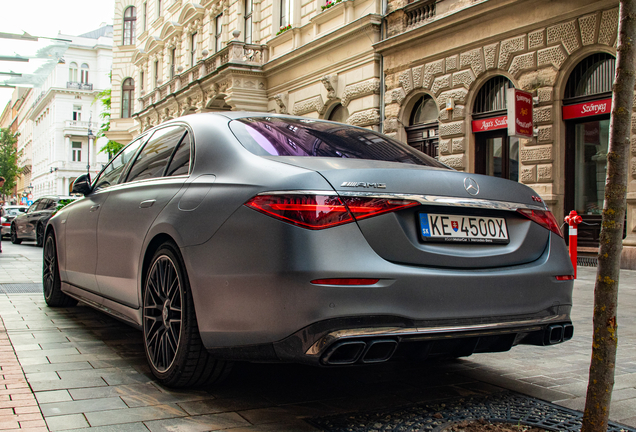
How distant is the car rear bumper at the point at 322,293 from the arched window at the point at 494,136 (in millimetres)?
11218

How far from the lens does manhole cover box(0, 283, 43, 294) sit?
7.28m

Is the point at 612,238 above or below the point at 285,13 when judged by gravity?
below

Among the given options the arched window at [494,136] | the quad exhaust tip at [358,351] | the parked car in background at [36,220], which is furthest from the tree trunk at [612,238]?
the parked car in background at [36,220]

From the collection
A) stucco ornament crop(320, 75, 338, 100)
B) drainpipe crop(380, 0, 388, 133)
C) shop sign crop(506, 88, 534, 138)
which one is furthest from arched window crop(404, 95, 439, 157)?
shop sign crop(506, 88, 534, 138)

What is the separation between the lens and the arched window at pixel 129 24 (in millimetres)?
41656

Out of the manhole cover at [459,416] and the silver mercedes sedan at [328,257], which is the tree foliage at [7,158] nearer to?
the silver mercedes sedan at [328,257]

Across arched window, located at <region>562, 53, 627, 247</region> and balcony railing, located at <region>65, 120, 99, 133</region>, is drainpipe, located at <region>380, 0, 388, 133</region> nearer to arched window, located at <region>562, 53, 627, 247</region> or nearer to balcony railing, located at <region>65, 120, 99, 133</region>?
arched window, located at <region>562, 53, 627, 247</region>

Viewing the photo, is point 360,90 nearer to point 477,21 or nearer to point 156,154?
point 477,21

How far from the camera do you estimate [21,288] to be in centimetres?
766

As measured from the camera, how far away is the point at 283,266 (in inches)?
101

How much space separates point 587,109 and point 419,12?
211 inches

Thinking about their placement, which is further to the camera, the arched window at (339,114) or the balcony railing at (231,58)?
the balcony railing at (231,58)

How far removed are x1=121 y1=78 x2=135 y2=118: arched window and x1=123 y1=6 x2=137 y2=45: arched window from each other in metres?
3.06

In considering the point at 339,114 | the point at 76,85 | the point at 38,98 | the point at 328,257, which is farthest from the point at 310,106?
the point at 38,98
